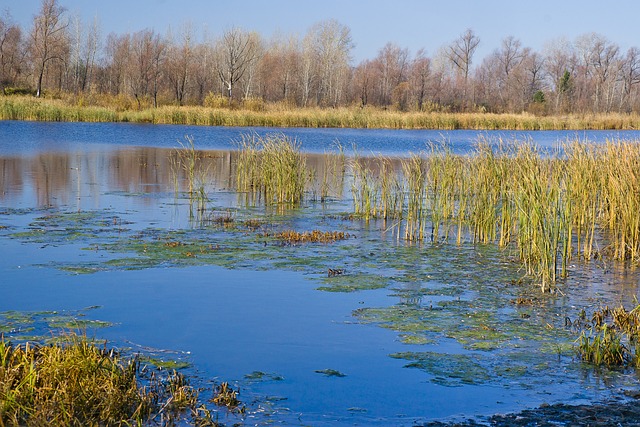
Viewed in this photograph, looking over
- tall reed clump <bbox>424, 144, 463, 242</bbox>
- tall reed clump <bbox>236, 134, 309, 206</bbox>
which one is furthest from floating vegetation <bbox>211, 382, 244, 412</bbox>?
tall reed clump <bbox>236, 134, 309, 206</bbox>

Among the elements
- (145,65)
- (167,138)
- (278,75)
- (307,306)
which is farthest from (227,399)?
(278,75)

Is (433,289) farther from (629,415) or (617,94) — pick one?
(617,94)

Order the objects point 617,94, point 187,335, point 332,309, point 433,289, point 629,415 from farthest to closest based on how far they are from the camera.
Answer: point 617,94 → point 433,289 → point 332,309 → point 187,335 → point 629,415

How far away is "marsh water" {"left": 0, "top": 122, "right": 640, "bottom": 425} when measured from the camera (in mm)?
4957

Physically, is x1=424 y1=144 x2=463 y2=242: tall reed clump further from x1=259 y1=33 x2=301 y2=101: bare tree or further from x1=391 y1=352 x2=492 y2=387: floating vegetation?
x1=259 y1=33 x2=301 y2=101: bare tree

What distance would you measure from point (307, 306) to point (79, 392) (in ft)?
10.0

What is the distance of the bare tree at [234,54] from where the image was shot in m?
59.1

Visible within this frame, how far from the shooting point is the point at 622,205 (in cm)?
936

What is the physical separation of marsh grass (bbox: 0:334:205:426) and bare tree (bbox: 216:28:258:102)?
2048 inches

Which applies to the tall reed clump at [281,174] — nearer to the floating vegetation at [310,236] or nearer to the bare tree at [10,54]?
the floating vegetation at [310,236]

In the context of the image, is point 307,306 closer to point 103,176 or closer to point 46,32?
point 103,176

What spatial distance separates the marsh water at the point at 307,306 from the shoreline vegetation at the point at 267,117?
26605 mm

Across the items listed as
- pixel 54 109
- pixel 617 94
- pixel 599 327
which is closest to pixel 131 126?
pixel 54 109

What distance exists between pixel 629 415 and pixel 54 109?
122 ft
